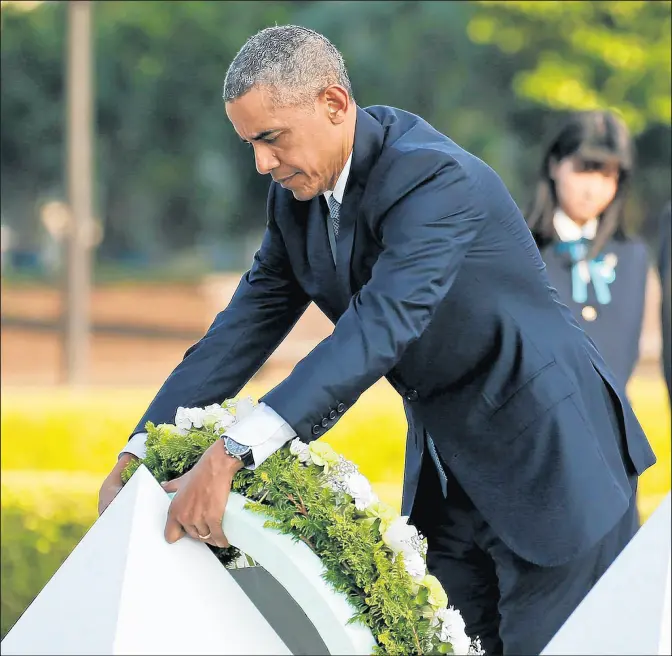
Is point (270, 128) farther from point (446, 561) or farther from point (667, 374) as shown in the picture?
point (667, 374)

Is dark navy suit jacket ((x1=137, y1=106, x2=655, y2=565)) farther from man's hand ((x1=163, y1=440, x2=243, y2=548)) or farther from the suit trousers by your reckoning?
man's hand ((x1=163, y1=440, x2=243, y2=548))

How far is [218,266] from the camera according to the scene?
38.9 metres

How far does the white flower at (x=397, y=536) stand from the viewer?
94.6 inches

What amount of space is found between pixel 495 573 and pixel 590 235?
220 centimetres

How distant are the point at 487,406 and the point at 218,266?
119 feet

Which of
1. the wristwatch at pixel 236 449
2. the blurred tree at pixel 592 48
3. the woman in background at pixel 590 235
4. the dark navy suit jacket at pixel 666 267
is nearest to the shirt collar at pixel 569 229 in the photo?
the woman in background at pixel 590 235

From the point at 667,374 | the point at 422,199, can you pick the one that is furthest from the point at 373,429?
the point at 422,199

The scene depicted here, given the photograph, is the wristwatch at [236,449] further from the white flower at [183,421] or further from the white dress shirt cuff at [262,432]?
the white flower at [183,421]

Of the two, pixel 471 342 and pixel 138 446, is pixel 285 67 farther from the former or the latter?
pixel 138 446

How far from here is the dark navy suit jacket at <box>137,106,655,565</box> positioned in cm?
257

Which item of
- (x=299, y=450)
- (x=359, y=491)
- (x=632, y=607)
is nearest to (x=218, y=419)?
(x=299, y=450)

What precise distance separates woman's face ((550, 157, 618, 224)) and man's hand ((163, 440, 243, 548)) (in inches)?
116

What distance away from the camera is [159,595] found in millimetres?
2203

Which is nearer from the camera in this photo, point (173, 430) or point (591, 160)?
point (173, 430)
